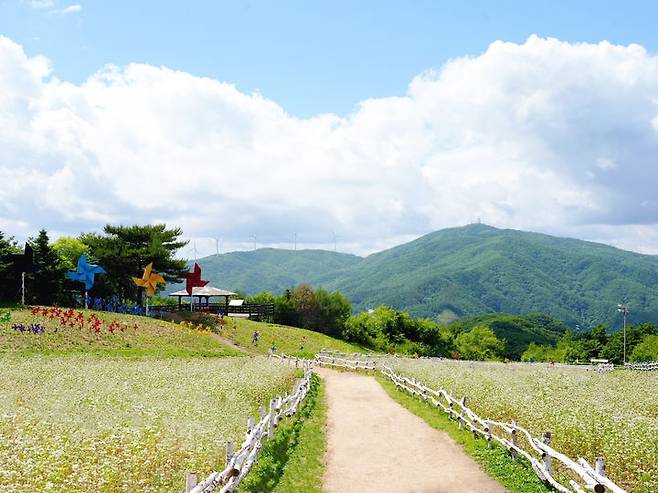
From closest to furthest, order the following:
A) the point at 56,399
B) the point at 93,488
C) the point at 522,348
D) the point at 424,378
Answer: the point at 93,488 → the point at 56,399 → the point at 424,378 → the point at 522,348

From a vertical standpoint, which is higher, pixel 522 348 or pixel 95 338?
pixel 95 338

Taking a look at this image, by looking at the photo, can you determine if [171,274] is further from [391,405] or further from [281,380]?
[391,405]

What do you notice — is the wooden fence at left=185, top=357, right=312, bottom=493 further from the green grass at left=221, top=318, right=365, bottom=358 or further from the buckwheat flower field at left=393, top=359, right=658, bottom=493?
the green grass at left=221, top=318, right=365, bottom=358

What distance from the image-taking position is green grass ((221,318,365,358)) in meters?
57.3

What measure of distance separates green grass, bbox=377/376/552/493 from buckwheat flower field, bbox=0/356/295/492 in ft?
23.1

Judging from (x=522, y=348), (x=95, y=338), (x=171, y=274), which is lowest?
(x=522, y=348)

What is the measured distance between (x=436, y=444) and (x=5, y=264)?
50.7 meters

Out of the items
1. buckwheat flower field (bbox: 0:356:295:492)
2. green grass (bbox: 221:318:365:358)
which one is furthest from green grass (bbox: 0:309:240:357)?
buckwheat flower field (bbox: 0:356:295:492)

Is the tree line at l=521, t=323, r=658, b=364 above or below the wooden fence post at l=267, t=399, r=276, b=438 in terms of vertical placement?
below

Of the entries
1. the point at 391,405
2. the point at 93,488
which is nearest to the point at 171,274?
the point at 391,405

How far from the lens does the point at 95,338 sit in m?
45.3

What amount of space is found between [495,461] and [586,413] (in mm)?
4802

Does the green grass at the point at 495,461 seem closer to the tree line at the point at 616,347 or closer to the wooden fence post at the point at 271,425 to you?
the wooden fence post at the point at 271,425

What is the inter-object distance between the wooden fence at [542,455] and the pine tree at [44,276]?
50100 mm
